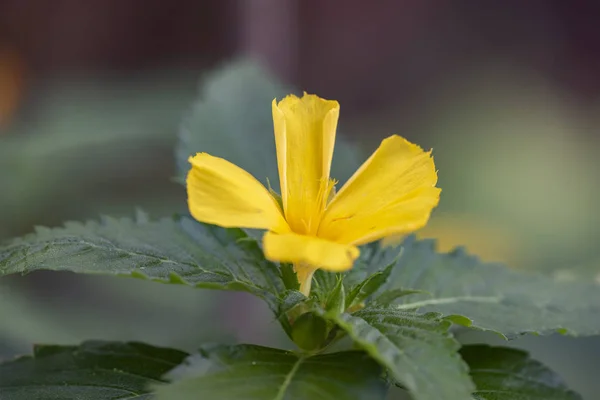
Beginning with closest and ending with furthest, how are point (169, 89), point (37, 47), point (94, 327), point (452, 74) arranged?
point (94, 327), point (169, 89), point (37, 47), point (452, 74)

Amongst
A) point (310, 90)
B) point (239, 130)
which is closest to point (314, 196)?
point (239, 130)

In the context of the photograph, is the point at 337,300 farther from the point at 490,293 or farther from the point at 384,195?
the point at 490,293

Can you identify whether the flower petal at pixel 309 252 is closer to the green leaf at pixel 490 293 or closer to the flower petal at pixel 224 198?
the flower petal at pixel 224 198

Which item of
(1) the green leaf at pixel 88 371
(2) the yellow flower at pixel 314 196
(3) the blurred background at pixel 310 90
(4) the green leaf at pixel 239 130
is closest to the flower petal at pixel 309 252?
(2) the yellow flower at pixel 314 196

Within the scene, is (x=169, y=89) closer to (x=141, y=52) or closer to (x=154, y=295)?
(x=141, y=52)

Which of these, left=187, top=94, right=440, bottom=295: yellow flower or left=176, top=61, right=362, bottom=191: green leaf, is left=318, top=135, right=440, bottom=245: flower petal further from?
left=176, top=61, right=362, bottom=191: green leaf

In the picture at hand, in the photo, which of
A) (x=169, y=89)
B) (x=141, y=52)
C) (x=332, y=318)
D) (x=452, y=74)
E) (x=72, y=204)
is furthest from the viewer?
(x=452, y=74)

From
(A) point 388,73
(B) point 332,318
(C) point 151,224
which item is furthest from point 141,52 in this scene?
(B) point 332,318

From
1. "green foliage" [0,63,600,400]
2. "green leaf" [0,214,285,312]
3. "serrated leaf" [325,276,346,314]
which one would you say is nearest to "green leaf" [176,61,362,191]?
"green foliage" [0,63,600,400]
